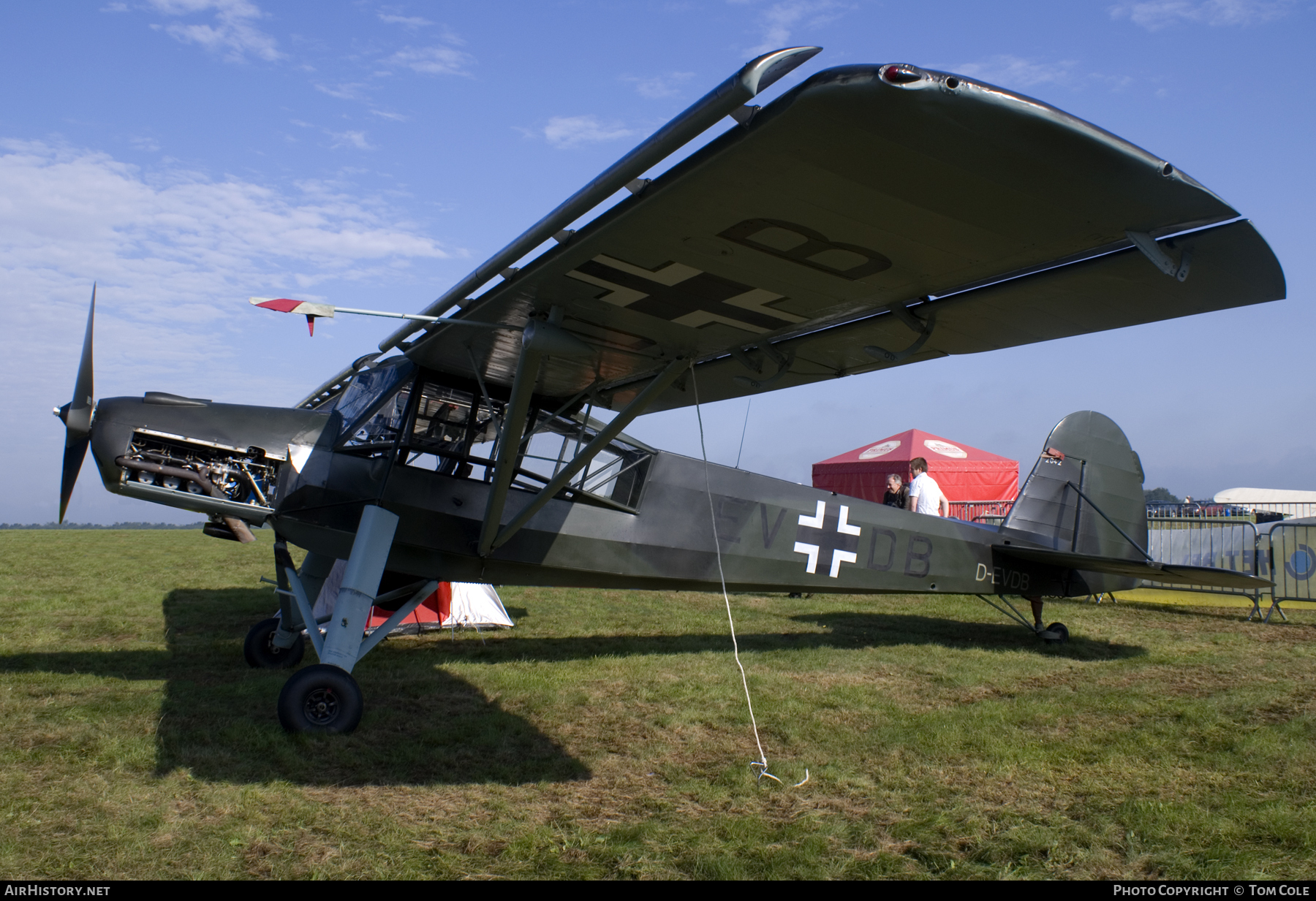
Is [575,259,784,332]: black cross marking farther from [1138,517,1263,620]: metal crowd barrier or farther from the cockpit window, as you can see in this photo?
[1138,517,1263,620]: metal crowd barrier

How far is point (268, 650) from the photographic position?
600cm

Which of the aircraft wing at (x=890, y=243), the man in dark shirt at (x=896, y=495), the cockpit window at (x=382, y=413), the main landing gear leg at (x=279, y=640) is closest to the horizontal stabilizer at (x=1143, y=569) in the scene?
the man in dark shirt at (x=896, y=495)

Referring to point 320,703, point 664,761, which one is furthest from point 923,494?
point 320,703

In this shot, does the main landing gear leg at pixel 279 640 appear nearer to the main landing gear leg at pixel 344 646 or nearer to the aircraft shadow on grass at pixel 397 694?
the aircraft shadow on grass at pixel 397 694

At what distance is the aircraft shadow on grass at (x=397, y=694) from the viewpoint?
377 centimetres

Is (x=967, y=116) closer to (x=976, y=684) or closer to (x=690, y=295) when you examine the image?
(x=690, y=295)

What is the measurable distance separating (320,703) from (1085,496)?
779 cm

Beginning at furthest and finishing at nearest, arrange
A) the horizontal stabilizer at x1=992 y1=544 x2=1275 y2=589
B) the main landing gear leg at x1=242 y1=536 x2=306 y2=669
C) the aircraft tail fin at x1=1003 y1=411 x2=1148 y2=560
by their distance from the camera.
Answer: the aircraft tail fin at x1=1003 y1=411 x2=1148 y2=560
the horizontal stabilizer at x1=992 y1=544 x2=1275 y2=589
the main landing gear leg at x1=242 y1=536 x2=306 y2=669

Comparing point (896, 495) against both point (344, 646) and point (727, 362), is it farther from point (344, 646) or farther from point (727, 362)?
point (344, 646)

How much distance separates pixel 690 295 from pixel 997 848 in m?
2.61

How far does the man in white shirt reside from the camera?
10.4m

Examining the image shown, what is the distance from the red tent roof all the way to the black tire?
17958 mm

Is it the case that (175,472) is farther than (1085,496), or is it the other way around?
(1085,496)

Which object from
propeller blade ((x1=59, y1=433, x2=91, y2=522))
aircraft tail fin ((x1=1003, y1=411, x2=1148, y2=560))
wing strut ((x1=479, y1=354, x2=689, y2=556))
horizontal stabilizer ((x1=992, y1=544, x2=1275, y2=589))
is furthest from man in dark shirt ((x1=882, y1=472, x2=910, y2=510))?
propeller blade ((x1=59, y1=433, x2=91, y2=522))
